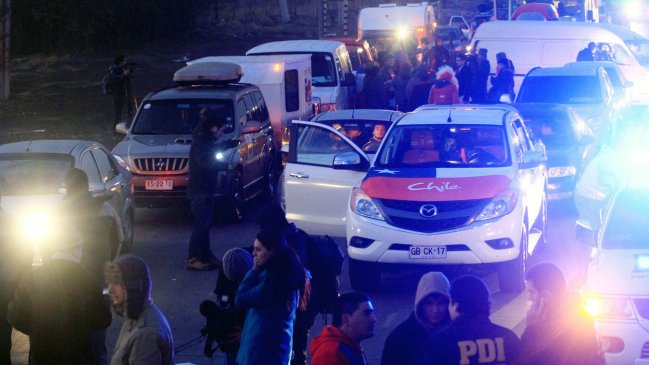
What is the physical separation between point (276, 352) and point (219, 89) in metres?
11.6

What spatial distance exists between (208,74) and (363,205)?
7139 millimetres

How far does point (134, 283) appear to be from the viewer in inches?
256

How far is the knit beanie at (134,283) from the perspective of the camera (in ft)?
21.2

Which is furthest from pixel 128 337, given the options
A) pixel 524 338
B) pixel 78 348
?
pixel 524 338

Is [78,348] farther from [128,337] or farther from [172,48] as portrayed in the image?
[172,48]

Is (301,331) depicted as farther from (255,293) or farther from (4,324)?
(4,324)

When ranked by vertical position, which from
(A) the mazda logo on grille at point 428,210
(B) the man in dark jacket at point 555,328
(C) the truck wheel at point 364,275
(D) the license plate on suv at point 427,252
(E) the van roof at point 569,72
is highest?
(B) the man in dark jacket at point 555,328

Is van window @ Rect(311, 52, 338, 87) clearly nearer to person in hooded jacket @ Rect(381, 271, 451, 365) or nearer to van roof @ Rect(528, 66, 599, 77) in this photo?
van roof @ Rect(528, 66, 599, 77)

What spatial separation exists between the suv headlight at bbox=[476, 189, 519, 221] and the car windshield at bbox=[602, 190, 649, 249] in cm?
226

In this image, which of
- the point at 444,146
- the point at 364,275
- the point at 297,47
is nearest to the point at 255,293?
the point at 364,275

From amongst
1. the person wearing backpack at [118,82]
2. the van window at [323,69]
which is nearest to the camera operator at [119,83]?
the person wearing backpack at [118,82]

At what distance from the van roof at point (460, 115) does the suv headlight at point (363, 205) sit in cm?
127

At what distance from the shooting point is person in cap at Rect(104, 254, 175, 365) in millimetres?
6383

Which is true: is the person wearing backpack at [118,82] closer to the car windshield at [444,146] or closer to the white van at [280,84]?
the white van at [280,84]
